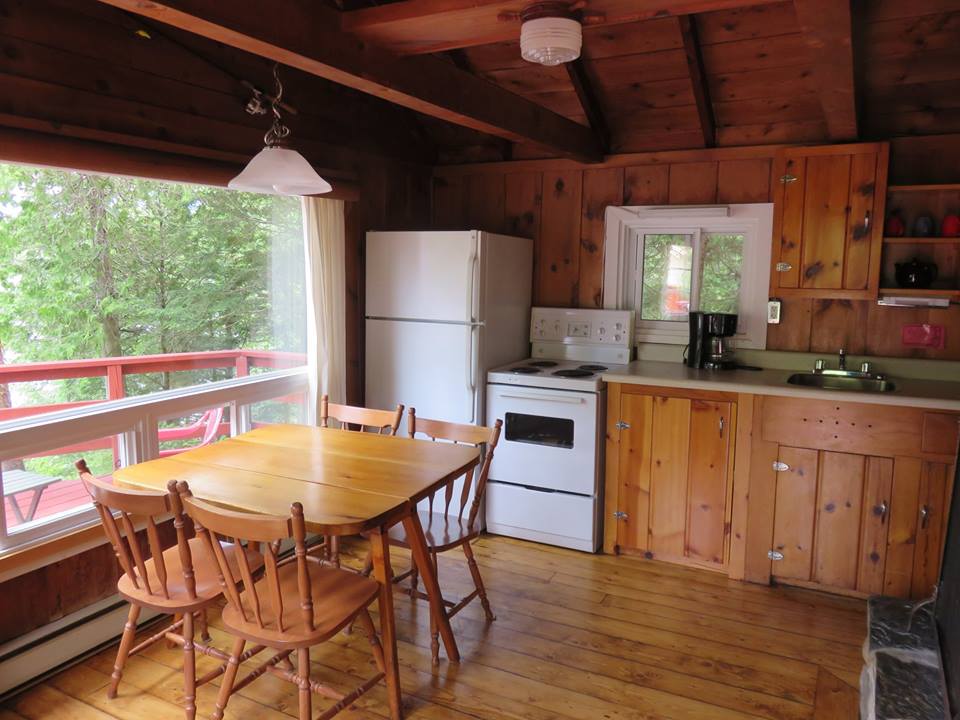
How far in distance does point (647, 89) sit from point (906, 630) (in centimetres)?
268

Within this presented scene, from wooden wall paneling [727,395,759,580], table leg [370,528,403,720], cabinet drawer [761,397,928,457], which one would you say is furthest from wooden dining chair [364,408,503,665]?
cabinet drawer [761,397,928,457]

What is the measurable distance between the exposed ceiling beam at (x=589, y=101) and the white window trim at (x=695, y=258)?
408 mm

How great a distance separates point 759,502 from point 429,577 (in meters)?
1.68

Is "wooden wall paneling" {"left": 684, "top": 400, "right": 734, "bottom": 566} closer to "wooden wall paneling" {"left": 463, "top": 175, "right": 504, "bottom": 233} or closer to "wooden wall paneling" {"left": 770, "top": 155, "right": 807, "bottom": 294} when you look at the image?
"wooden wall paneling" {"left": 770, "top": 155, "right": 807, "bottom": 294}

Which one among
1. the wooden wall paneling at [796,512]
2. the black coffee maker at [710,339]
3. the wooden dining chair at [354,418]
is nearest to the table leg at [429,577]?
the wooden dining chair at [354,418]

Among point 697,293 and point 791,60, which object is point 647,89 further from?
point 697,293

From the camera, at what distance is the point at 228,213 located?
3.18 m

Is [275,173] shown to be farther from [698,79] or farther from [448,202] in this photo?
[448,202]

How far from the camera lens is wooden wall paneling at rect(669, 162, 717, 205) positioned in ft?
12.5

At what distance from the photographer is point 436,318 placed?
12.1 feet

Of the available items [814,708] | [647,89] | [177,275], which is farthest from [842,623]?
[177,275]

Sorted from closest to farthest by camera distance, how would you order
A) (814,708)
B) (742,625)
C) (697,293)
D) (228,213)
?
(814,708)
(742,625)
(228,213)
(697,293)

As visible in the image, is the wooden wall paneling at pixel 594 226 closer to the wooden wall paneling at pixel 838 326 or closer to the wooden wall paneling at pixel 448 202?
the wooden wall paneling at pixel 448 202

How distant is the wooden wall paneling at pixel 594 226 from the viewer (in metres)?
4.05
